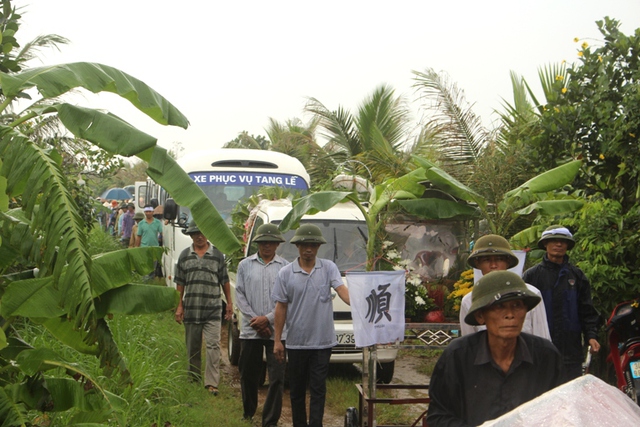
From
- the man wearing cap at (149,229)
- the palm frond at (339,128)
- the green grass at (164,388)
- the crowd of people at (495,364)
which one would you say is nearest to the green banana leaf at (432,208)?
the green grass at (164,388)

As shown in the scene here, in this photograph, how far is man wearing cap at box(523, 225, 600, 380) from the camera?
7316 mm

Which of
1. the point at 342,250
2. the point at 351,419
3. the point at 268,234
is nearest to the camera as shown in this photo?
the point at 351,419

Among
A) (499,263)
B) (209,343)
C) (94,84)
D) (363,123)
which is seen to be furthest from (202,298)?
(363,123)

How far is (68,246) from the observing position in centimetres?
418

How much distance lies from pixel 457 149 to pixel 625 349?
22.0 ft

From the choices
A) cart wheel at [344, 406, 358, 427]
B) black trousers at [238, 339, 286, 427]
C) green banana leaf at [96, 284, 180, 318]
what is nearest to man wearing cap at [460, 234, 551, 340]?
cart wheel at [344, 406, 358, 427]

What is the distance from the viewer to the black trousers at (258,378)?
8.00 m

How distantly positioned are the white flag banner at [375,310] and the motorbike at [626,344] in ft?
6.36

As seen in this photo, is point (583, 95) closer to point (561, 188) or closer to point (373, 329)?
point (561, 188)

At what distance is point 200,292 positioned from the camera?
9430mm

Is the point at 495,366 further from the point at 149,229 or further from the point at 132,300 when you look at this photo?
the point at 149,229

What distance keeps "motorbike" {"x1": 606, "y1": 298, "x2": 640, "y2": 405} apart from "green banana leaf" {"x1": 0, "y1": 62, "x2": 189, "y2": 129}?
13.7 ft

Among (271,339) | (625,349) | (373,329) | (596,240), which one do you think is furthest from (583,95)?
(271,339)

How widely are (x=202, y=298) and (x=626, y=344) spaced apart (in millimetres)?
4610
